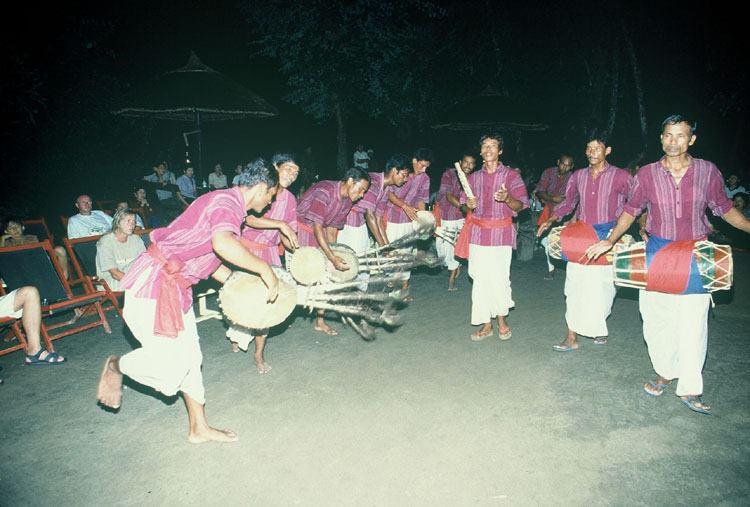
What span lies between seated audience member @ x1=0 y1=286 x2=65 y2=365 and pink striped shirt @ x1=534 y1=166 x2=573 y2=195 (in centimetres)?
762

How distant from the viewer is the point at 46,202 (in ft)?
33.7

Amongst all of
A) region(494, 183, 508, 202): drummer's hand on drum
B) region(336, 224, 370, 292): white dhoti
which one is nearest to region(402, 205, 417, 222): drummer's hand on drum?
region(336, 224, 370, 292): white dhoti

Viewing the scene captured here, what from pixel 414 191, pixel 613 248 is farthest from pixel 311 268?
pixel 414 191

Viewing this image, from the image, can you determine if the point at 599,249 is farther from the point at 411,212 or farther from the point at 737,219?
the point at 411,212

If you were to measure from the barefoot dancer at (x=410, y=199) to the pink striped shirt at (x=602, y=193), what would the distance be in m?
2.39

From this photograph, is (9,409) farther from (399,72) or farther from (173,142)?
(399,72)

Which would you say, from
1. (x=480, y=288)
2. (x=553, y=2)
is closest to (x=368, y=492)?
(x=480, y=288)

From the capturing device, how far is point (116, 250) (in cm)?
599

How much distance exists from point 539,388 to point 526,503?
5.15ft

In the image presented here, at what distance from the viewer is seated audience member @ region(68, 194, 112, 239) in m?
7.15

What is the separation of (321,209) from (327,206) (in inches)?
3.1

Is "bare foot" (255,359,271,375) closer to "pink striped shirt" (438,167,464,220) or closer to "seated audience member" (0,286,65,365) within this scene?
"seated audience member" (0,286,65,365)

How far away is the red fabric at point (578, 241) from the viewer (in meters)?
4.56

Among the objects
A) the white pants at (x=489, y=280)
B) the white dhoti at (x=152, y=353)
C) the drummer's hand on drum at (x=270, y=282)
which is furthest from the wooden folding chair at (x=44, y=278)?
the white pants at (x=489, y=280)
